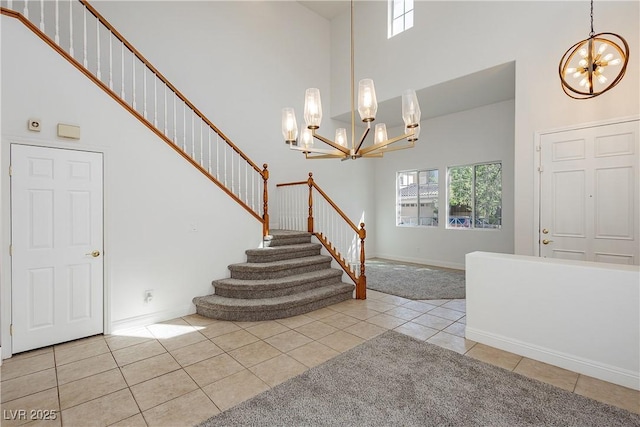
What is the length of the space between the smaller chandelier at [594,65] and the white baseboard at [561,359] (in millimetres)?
2946

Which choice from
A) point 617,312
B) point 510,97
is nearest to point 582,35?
point 510,97

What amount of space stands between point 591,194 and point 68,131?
6.44 meters

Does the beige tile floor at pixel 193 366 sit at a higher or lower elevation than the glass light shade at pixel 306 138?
lower

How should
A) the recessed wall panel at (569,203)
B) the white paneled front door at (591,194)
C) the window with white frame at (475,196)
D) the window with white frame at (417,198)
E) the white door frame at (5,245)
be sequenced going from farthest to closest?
the window with white frame at (417,198) < the window with white frame at (475,196) < the recessed wall panel at (569,203) < the white paneled front door at (591,194) < the white door frame at (5,245)

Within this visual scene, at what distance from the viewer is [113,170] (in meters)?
3.53

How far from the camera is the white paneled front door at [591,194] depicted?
3.65 meters

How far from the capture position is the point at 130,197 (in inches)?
143

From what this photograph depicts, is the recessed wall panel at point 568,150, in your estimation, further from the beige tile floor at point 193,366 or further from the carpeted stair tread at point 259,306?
the carpeted stair tread at point 259,306

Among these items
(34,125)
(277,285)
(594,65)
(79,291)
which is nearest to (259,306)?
(277,285)

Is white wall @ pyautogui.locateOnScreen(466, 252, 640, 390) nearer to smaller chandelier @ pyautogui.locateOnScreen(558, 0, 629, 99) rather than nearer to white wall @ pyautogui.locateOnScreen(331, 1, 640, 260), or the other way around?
white wall @ pyautogui.locateOnScreen(331, 1, 640, 260)

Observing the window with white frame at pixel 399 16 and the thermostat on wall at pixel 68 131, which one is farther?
the window with white frame at pixel 399 16

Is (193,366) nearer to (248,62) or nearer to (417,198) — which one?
(248,62)

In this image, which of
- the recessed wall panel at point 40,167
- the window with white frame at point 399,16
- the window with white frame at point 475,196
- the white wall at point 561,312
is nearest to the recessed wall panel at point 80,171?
the recessed wall panel at point 40,167

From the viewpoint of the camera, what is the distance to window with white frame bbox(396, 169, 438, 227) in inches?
297
